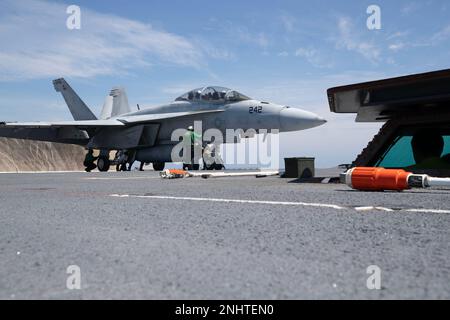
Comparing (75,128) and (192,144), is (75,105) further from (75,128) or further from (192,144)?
(192,144)

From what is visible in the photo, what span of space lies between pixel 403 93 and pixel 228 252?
23.3 feet

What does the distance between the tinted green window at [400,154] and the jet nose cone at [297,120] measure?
908cm

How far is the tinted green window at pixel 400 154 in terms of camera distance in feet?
28.8

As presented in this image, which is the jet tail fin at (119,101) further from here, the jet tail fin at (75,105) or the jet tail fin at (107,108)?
the jet tail fin at (75,105)

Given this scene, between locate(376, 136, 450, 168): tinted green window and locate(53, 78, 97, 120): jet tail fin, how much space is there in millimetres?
23756

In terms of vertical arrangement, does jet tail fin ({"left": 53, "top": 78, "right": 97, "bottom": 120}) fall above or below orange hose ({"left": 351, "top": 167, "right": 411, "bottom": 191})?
above

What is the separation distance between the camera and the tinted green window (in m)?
8.77

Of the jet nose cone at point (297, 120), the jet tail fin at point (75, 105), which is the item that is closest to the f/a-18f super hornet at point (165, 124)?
the jet nose cone at point (297, 120)

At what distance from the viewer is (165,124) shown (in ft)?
71.6

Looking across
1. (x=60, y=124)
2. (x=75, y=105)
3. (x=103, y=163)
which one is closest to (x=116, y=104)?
(x=75, y=105)

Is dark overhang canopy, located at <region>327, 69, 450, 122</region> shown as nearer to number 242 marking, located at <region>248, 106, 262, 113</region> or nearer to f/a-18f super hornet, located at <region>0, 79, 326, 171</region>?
f/a-18f super hornet, located at <region>0, 79, 326, 171</region>

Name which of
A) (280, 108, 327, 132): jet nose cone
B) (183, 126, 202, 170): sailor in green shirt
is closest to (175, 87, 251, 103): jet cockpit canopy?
(183, 126, 202, 170): sailor in green shirt
